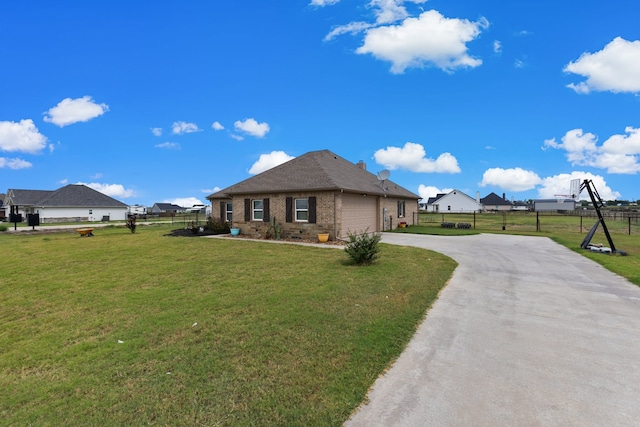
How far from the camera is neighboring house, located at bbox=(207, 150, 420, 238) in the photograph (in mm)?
15211

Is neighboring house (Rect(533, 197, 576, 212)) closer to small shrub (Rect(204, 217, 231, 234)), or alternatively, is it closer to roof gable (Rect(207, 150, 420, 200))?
roof gable (Rect(207, 150, 420, 200))

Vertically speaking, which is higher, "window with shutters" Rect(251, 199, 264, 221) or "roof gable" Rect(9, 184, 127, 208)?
"roof gable" Rect(9, 184, 127, 208)

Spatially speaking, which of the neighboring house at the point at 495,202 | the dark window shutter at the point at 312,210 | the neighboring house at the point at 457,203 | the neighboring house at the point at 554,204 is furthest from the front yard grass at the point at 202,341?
the neighboring house at the point at 554,204

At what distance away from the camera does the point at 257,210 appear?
58.4 ft

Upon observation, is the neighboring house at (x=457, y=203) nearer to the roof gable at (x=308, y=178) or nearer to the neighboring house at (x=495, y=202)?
the neighboring house at (x=495, y=202)

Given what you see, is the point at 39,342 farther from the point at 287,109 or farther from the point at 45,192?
the point at 45,192

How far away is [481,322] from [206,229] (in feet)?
63.2

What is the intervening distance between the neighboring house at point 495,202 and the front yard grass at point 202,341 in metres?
79.3

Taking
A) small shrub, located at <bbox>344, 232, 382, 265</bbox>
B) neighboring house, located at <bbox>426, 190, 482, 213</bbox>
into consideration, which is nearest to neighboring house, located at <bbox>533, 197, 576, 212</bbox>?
neighboring house, located at <bbox>426, 190, 482, 213</bbox>

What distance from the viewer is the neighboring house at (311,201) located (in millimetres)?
15211

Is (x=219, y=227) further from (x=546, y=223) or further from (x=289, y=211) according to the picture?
(x=546, y=223)

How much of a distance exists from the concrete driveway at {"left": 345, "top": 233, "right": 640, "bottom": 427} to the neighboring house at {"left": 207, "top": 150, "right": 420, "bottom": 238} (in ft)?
30.7

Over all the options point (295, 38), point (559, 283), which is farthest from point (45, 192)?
point (559, 283)

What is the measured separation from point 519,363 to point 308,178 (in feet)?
46.2
